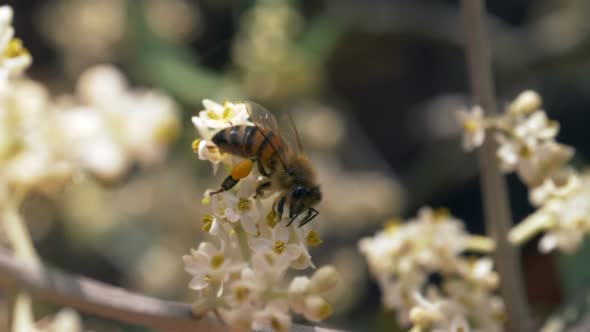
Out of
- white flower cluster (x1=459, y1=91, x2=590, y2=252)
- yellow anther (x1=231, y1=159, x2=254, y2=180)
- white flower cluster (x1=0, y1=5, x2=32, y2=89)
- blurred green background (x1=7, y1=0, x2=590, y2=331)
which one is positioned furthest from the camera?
blurred green background (x1=7, y1=0, x2=590, y2=331)

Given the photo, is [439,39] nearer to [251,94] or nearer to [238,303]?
[251,94]

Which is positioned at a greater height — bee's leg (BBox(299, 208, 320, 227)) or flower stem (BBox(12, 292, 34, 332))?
bee's leg (BBox(299, 208, 320, 227))

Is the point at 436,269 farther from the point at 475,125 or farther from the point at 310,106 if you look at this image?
the point at 310,106

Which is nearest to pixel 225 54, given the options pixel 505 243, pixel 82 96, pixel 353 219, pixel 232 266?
pixel 353 219

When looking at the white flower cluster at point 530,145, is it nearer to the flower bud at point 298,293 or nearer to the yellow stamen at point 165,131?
the flower bud at point 298,293

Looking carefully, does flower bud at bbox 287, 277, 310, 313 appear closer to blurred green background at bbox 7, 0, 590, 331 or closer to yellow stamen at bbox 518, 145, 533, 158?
yellow stamen at bbox 518, 145, 533, 158

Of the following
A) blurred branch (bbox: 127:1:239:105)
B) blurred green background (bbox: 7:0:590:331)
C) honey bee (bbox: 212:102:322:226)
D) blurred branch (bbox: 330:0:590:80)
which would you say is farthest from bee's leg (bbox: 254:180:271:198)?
blurred branch (bbox: 330:0:590:80)

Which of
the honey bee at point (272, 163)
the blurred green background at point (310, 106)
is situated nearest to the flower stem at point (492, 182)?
the honey bee at point (272, 163)
